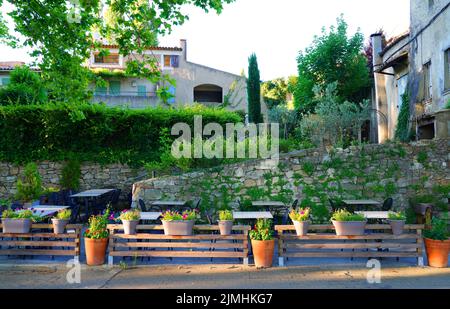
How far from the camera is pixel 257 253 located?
616 cm

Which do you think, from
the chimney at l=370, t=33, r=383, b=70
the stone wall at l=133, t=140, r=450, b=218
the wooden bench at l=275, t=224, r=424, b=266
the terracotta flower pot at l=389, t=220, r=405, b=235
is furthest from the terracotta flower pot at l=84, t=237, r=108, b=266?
the chimney at l=370, t=33, r=383, b=70

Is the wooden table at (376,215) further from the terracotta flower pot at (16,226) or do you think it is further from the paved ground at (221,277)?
the terracotta flower pot at (16,226)

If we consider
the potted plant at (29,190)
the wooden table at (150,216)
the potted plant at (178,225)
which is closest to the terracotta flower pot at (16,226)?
the wooden table at (150,216)

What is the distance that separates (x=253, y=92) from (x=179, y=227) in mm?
15639

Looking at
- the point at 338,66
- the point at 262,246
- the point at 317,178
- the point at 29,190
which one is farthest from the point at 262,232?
the point at 338,66

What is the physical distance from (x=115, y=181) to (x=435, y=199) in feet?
30.7

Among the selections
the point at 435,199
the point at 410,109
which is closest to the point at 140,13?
the point at 435,199

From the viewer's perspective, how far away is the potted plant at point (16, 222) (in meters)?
6.54

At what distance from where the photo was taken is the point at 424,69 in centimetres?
1357

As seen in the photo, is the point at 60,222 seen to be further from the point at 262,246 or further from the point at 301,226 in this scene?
the point at 301,226

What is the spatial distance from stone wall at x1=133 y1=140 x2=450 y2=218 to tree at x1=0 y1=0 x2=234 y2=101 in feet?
8.97

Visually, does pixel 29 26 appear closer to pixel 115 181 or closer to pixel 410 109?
pixel 115 181

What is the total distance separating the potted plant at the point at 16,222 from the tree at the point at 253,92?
14.8m

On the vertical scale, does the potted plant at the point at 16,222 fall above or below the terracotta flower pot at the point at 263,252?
above
